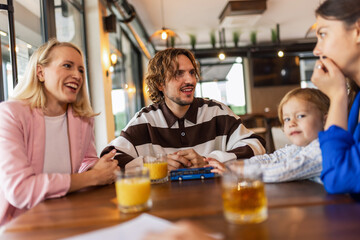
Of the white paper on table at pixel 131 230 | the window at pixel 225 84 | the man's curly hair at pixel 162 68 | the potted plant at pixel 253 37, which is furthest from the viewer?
the window at pixel 225 84

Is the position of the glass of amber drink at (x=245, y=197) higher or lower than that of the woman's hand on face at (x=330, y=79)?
lower

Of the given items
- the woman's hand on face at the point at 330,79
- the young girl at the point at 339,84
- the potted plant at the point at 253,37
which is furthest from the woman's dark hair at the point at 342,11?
the potted plant at the point at 253,37

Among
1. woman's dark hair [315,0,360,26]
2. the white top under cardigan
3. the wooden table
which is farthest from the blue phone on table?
woman's dark hair [315,0,360,26]

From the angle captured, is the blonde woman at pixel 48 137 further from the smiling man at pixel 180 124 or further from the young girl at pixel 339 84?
the young girl at pixel 339 84

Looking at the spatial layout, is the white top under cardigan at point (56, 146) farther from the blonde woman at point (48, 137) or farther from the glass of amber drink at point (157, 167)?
the glass of amber drink at point (157, 167)

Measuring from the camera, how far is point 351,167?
99 centimetres

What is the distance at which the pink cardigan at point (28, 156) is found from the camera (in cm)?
117

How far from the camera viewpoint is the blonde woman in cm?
119

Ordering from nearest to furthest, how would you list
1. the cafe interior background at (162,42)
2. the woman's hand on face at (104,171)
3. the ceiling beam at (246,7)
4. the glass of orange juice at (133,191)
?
the glass of orange juice at (133,191) → the woman's hand on face at (104,171) → the cafe interior background at (162,42) → the ceiling beam at (246,7)

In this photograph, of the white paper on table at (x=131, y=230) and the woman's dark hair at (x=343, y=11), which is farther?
the woman's dark hair at (x=343, y=11)

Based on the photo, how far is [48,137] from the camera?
4.98 feet

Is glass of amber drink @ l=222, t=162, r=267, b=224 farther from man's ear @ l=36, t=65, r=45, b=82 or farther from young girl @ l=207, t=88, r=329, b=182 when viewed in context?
man's ear @ l=36, t=65, r=45, b=82

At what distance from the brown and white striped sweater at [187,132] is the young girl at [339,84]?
2.41 ft

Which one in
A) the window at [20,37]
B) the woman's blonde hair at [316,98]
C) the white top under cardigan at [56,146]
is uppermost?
the window at [20,37]
